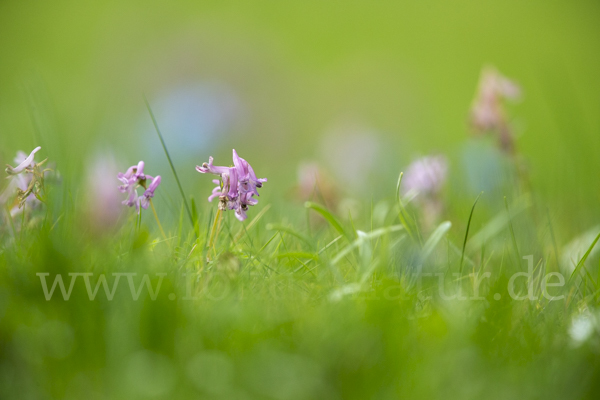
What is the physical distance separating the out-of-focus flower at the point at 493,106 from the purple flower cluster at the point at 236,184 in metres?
1.81

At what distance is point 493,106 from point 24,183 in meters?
2.36

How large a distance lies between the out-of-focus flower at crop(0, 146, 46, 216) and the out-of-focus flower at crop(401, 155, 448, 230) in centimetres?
162

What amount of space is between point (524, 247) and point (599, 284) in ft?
1.60

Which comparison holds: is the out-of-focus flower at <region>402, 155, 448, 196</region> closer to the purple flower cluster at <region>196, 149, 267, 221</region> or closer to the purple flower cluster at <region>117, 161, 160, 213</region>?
the purple flower cluster at <region>196, 149, 267, 221</region>

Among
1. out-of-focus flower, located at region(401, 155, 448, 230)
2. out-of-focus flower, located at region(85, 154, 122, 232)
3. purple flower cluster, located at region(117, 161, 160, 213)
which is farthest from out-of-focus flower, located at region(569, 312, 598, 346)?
out-of-focus flower, located at region(401, 155, 448, 230)

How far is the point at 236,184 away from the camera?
1.55 metres

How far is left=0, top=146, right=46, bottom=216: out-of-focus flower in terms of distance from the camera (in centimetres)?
152

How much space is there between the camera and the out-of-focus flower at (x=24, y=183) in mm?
1517

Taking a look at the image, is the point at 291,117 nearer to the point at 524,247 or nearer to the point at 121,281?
the point at 524,247

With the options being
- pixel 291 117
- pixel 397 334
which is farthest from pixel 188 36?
pixel 397 334

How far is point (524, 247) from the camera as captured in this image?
6.59ft

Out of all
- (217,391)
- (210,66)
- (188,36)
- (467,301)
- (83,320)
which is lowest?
(467,301)

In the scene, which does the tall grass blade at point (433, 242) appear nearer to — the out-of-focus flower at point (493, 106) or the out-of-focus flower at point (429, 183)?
the out-of-focus flower at point (429, 183)

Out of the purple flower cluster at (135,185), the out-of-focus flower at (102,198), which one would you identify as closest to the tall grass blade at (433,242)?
the purple flower cluster at (135,185)
